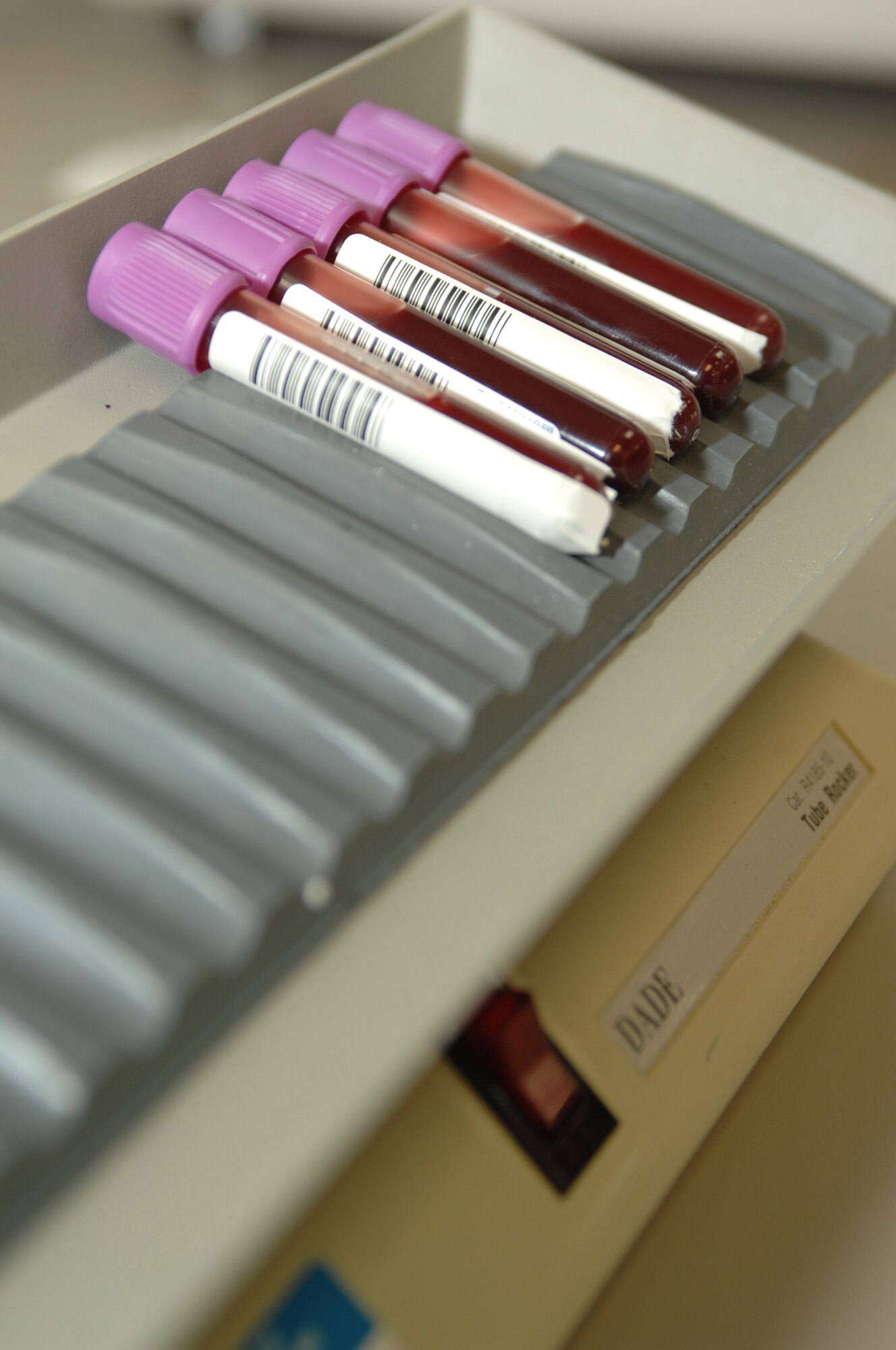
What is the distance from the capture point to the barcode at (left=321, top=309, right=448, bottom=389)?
1.19ft

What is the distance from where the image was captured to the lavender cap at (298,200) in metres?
0.40

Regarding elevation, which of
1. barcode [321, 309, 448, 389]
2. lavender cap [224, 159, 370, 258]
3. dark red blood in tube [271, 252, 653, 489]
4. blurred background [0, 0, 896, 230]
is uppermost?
blurred background [0, 0, 896, 230]

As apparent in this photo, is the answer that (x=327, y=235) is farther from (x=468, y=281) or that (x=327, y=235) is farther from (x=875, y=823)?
(x=875, y=823)

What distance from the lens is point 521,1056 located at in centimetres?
34

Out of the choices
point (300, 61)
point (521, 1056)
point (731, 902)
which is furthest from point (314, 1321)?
point (300, 61)

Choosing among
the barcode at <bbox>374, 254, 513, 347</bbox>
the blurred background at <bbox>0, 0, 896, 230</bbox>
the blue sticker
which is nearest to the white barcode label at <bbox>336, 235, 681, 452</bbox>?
the barcode at <bbox>374, 254, 513, 347</bbox>

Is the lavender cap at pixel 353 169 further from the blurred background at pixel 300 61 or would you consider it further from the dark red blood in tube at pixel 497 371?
the blurred background at pixel 300 61

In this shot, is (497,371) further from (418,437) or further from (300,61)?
(300,61)

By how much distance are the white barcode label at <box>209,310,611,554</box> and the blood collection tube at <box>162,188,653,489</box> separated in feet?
0.06

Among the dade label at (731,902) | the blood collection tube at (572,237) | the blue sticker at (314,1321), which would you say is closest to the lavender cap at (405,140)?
the blood collection tube at (572,237)

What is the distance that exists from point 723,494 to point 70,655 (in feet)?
0.69

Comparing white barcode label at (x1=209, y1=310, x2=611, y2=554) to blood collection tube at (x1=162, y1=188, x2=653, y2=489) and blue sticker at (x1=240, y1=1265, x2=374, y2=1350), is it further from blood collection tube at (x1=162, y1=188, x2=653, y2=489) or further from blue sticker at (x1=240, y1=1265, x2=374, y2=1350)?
blue sticker at (x1=240, y1=1265, x2=374, y2=1350)

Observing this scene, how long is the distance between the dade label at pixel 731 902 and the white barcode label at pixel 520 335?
155 millimetres

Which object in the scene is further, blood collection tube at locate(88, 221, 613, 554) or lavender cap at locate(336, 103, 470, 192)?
lavender cap at locate(336, 103, 470, 192)
